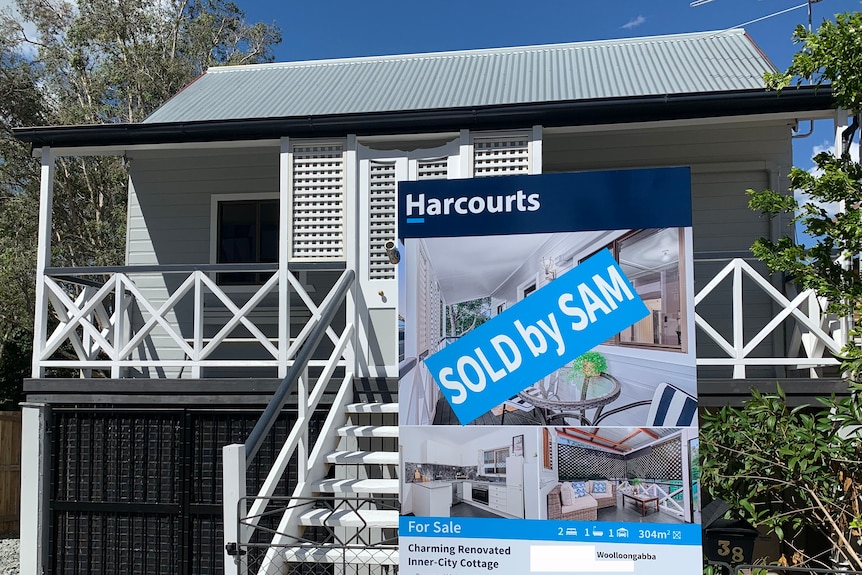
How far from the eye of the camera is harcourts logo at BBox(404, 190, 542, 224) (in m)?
3.18

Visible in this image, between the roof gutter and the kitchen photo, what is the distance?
152 inches

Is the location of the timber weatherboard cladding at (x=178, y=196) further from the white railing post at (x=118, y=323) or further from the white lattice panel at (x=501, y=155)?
the white lattice panel at (x=501, y=155)

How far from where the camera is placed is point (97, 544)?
6.47 metres

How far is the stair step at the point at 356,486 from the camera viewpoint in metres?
5.00

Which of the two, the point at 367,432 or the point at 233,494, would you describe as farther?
the point at 367,432

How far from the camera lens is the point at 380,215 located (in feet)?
22.5

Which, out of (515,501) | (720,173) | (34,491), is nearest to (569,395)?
(515,501)

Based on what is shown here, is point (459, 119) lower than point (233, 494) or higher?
higher

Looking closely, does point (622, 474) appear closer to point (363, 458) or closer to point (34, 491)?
point (363, 458)

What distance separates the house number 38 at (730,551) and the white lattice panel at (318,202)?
403 cm

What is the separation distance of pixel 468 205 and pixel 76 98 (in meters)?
19.8

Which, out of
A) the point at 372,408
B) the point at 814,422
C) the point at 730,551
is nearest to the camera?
the point at 730,551

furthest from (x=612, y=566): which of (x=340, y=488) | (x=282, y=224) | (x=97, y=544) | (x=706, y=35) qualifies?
(x=706, y=35)

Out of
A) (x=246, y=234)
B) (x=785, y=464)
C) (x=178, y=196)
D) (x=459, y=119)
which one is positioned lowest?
(x=785, y=464)
